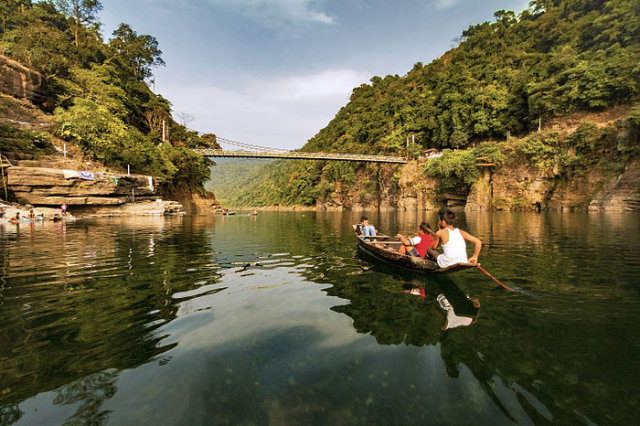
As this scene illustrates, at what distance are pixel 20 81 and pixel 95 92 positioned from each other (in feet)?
21.9

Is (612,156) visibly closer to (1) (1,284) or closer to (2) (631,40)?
(2) (631,40)

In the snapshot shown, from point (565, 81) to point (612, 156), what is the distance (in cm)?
1358

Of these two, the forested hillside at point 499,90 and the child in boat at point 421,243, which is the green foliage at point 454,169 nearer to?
the forested hillside at point 499,90

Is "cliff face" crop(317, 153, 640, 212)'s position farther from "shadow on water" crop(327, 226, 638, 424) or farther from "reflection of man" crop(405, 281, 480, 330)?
"reflection of man" crop(405, 281, 480, 330)

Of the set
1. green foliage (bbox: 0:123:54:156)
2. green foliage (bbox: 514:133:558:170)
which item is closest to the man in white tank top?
green foliage (bbox: 0:123:54:156)

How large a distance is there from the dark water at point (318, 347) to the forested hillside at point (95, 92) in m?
29.8

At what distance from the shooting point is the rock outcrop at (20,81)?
88.5 ft

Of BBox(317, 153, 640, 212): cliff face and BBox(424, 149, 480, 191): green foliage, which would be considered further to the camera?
BBox(424, 149, 480, 191): green foliage

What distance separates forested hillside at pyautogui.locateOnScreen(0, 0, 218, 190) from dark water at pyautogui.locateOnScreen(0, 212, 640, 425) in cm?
2979

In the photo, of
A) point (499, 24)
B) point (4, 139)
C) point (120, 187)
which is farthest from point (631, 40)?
point (4, 139)

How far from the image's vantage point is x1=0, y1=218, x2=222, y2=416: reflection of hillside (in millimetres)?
2551

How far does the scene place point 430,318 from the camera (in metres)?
4.11

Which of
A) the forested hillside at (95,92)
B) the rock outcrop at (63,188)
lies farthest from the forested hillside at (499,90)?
the rock outcrop at (63,188)

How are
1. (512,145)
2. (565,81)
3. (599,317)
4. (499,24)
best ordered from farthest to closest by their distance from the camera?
1. (499,24)
2. (512,145)
3. (565,81)
4. (599,317)
